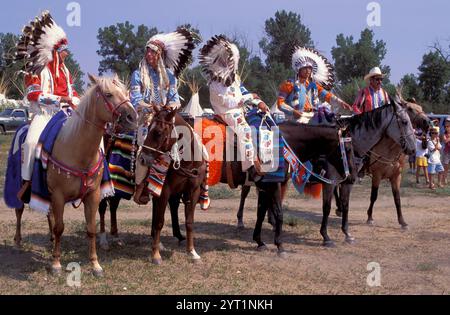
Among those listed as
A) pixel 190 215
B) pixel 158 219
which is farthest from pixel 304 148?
pixel 158 219

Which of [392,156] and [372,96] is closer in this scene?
[392,156]

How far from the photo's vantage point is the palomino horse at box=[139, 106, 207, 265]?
5.68 meters

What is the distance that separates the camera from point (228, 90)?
677 cm

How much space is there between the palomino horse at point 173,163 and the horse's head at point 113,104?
45 centimetres

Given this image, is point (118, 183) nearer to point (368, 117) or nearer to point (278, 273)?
point (278, 273)

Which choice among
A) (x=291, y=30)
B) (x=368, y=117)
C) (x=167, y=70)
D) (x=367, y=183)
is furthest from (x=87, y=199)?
(x=291, y=30)

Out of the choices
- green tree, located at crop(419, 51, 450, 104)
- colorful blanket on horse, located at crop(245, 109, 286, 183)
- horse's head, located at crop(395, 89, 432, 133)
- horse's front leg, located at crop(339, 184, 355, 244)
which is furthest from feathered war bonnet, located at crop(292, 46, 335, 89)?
green tree, located at crop(419, 51, 450, 104)

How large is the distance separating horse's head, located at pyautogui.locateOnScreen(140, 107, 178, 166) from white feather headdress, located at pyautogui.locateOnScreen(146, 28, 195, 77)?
129cm

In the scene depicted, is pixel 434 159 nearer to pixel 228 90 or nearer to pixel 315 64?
pixel 315 64

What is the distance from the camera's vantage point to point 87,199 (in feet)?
18.7

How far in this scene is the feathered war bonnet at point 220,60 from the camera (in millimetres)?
6676

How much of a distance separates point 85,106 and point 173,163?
1275mm

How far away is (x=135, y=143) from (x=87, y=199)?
3.54ft

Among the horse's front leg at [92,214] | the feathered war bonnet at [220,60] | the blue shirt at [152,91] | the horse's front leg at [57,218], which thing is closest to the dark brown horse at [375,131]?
the feathered war bonnet at [220,60]
